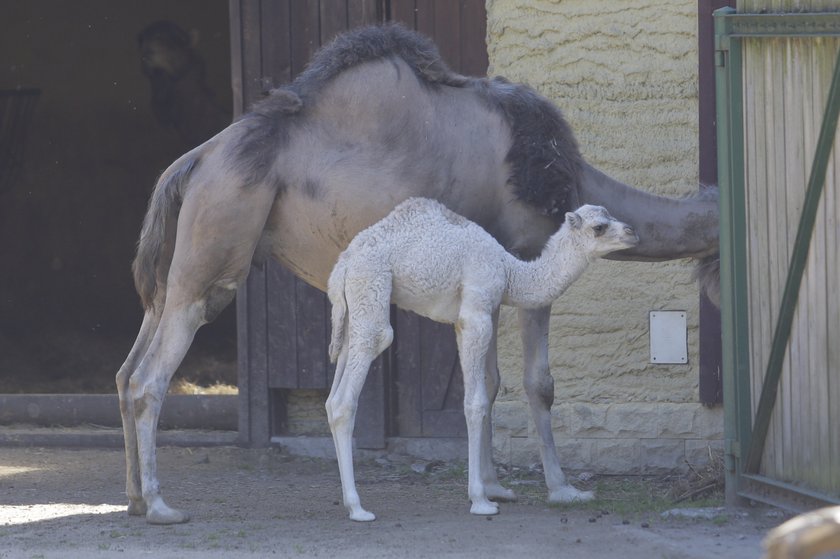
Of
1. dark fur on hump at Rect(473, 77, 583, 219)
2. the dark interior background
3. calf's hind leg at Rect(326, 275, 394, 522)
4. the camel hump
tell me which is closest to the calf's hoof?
calf's hind leg at Rect(326, 275, 394, 522)

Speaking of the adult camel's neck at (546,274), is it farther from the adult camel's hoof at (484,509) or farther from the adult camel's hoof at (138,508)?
the adult camel's hoof at (138,508)

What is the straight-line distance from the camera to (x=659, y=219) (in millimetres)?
6566

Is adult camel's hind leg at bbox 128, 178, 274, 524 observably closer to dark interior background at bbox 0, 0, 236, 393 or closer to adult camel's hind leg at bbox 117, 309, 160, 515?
adult camel's hind leg at bbox 117, 309, 160, 515

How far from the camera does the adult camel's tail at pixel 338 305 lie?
5.92m

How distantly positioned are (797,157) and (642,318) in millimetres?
2238

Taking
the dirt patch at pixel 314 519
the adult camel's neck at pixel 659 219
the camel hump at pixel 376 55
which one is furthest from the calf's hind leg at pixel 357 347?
the adult camel's neck at pixel 659 219

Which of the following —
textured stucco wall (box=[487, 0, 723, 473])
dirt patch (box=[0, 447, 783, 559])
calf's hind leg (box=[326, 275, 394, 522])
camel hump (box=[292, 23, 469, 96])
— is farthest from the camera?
textured stucco wall (box=[487, 0, 723, 473])

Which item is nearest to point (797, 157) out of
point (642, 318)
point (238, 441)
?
point (642, 318)

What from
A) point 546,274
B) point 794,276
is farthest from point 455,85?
point 794,276

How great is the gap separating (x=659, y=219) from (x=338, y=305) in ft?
5.55

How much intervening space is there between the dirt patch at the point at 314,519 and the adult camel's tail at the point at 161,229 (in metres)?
1.10

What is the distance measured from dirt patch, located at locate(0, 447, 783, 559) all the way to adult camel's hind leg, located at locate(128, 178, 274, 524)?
19.2 inches

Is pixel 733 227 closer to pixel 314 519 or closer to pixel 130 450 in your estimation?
pixel 314 519

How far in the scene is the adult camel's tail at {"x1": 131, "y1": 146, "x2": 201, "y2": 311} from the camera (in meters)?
6.33
